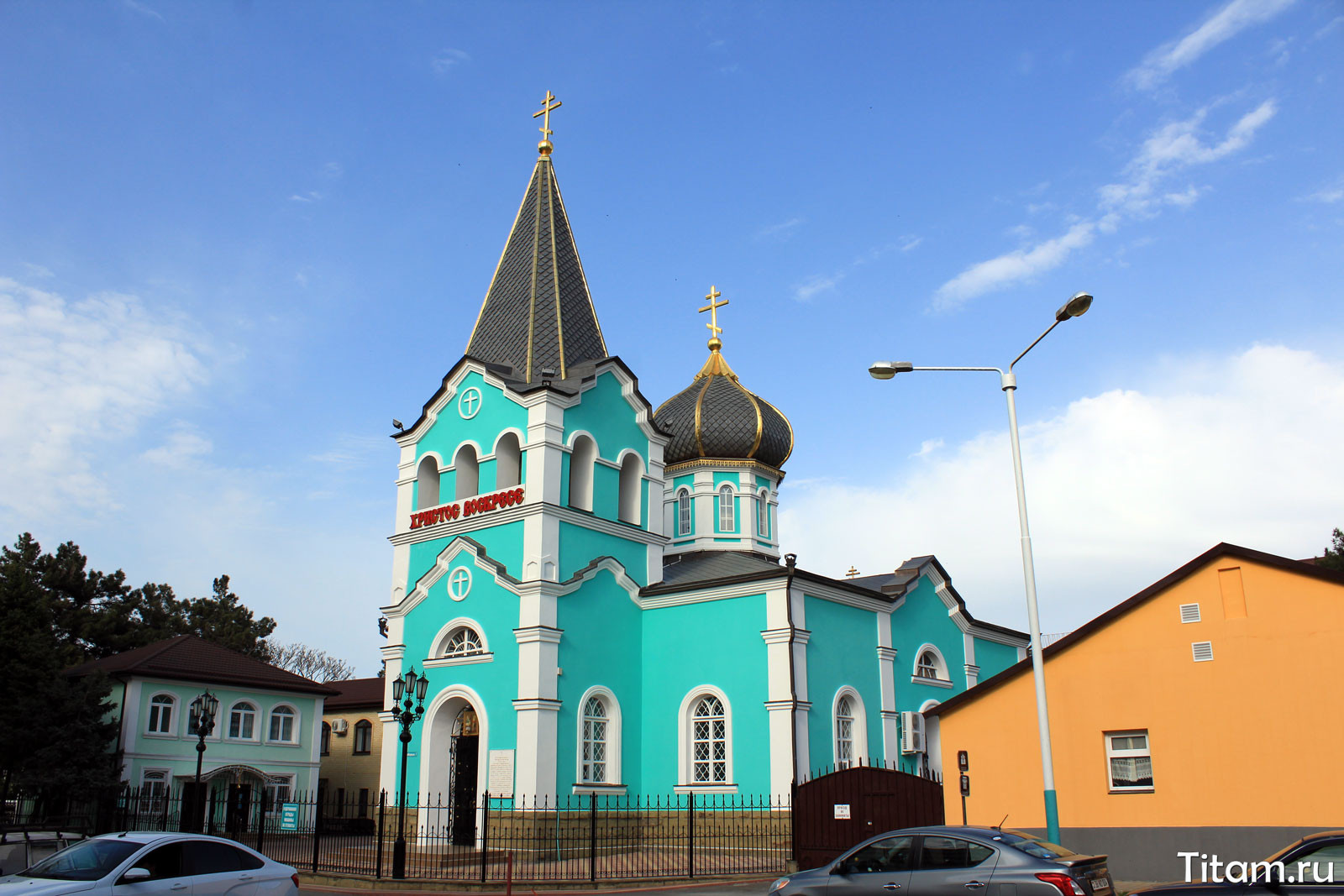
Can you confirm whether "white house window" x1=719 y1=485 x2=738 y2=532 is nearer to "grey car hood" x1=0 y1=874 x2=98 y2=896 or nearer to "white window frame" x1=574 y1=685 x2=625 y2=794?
"white window frame" x1=574 y1=685 x2=625 y2=794

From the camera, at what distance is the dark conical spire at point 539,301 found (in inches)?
1017

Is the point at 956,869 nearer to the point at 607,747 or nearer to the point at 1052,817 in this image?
the point at 1052,817

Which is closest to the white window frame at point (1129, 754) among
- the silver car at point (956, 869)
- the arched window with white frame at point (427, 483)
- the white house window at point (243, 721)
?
the silver car at point (956, 869)

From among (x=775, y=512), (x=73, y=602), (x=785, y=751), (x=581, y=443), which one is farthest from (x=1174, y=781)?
(x=73, y=602)

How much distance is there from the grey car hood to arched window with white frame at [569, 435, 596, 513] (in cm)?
1509

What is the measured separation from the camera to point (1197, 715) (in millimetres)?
14859

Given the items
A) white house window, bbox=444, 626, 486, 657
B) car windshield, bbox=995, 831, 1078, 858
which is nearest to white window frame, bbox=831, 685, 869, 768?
white house window, bbox=444, 626, 486, 657

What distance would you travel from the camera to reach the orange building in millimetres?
13953

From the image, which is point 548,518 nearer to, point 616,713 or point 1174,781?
point 616,713

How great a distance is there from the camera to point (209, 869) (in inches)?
435

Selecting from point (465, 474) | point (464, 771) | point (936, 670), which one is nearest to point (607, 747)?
point (464, 771)

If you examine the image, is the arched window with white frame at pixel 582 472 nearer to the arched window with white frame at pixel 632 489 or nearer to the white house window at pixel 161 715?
the arched window with white frame at pixel 632 489

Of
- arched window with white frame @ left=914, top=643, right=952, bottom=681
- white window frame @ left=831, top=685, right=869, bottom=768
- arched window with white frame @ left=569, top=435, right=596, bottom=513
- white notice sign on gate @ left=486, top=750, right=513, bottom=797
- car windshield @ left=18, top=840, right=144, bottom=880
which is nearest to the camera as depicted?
car windshield @ left=18, top=840, right=144, bottom=880

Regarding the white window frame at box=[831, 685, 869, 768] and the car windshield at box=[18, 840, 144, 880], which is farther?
the white window frame at box=[831, 685, 869, 768]
